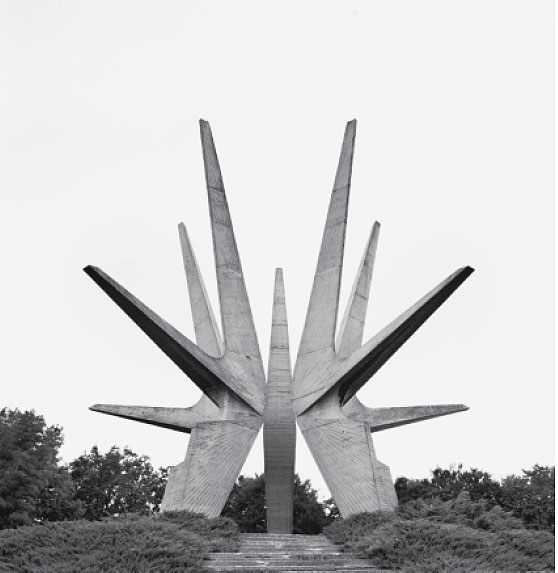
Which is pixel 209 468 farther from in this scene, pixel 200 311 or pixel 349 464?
pixel 200 311

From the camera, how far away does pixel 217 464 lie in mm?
16156

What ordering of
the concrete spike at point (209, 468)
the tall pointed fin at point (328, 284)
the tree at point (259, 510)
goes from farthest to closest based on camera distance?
the tree at point (259, 510)
the tall pointed fin at point (328, 284)
the concrete spike at point (209, 468)

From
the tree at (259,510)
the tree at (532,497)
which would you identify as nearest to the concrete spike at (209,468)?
the tree at (532,497)

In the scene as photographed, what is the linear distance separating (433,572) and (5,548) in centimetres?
579

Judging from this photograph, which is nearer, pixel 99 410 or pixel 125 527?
pixel 125 527

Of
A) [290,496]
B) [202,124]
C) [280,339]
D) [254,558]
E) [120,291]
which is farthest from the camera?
[202,124]

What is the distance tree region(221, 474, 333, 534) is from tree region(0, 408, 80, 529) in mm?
5773

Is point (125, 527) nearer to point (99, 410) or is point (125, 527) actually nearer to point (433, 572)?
point (433, 572)

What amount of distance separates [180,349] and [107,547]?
19.5 feet

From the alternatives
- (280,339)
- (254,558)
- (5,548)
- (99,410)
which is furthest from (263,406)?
(5,548)

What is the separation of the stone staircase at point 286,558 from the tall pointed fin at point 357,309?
6106 millimetres

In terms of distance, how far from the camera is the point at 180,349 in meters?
16.4

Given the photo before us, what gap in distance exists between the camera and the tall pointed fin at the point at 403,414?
1764cm

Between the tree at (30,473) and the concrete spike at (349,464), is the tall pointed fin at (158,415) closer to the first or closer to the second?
the concrete spike at (349,464)
